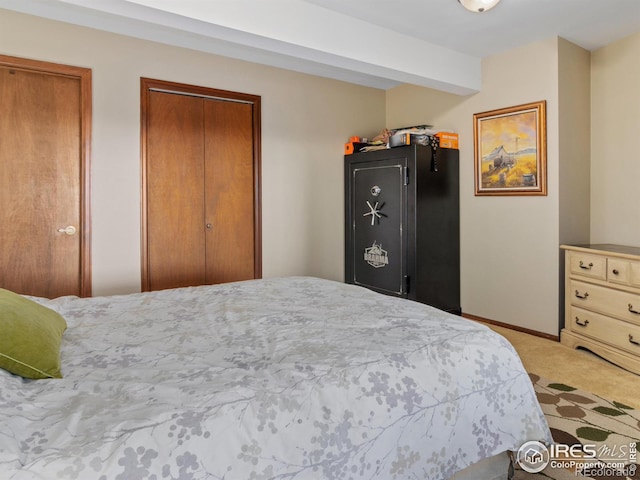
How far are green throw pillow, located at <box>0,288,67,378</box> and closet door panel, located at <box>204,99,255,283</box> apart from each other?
2.45m

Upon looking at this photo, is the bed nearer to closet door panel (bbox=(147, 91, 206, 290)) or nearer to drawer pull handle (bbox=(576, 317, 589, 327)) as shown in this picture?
closet door panel (bbox=(147, 91, 206, 290))

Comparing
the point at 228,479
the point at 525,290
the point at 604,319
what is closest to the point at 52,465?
the point at 228,479

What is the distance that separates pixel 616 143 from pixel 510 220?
38.9 inches

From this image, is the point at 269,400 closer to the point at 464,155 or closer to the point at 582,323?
the point at 582,323

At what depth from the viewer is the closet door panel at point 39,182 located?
3.00 m

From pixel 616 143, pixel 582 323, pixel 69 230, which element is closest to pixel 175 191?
pixel 69 230

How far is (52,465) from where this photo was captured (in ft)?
2.71

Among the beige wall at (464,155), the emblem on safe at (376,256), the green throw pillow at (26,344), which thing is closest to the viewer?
the green throw pillow at (26,344)

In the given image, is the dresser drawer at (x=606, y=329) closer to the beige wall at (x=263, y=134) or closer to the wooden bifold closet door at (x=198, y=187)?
the beige wall at (x=263, y=134)

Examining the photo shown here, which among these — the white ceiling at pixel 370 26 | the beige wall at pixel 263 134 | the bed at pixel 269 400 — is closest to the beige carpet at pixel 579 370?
the bed at pixel 269 400

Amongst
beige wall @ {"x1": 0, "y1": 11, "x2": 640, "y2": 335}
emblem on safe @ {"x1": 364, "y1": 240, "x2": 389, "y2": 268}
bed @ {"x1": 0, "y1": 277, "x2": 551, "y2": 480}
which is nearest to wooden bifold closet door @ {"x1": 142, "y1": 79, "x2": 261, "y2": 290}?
beige wall @ {"x1": 0, "y1": 11, "x2": 640, "y2": 335}

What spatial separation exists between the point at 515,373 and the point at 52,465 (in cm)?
135

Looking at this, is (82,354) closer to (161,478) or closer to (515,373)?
(161,478)

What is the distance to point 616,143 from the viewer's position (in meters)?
3.48
